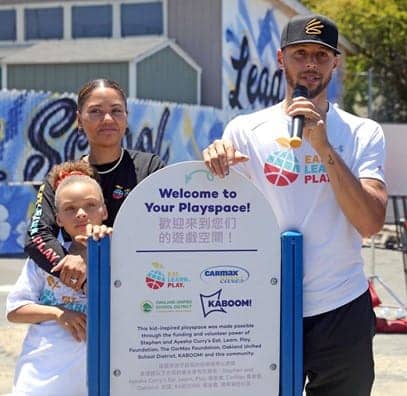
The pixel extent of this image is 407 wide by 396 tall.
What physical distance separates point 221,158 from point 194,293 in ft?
1.42

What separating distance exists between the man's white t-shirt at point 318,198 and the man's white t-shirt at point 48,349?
798 mm

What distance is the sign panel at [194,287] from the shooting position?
2824 millimetres

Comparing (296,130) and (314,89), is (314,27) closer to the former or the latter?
(314,89)

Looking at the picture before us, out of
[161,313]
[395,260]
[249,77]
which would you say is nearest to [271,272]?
[161,313]

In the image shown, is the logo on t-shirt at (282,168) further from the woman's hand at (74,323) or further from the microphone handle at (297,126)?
the woman's hand at (74,323)

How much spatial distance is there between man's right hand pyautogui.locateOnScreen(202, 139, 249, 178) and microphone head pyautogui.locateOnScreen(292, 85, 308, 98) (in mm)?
264

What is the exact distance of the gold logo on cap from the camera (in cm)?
300

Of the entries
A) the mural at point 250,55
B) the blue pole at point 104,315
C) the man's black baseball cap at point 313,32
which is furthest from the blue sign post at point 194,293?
the mural at point 250,55

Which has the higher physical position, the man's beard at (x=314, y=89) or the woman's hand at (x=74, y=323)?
the man's beard at (x=314, y=89)

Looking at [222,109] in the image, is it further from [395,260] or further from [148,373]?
[148,373]

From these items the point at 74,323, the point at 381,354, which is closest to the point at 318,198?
the point at 74,323

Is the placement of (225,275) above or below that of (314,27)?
below

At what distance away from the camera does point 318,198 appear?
3.03 m

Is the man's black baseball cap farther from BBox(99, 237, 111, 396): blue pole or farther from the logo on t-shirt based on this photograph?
BBox(99, 237, 111, 396): blue pole
